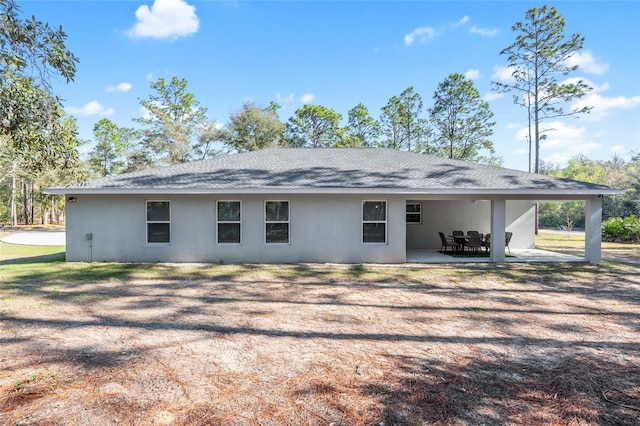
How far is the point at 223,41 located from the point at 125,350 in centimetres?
1610

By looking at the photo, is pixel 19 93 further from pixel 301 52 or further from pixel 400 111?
pixel 400 111

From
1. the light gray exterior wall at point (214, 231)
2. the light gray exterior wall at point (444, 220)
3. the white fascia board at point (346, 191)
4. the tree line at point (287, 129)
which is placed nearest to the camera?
the white fascia board at point (346, 191)

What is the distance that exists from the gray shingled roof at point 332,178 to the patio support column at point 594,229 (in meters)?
0.58

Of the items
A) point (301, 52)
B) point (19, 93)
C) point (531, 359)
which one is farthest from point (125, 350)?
point (301, 52)

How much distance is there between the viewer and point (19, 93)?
532 centimetres

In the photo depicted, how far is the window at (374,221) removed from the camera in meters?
11.0

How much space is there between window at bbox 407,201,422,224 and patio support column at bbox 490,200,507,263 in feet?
15.1

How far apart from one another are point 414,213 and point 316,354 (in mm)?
12559

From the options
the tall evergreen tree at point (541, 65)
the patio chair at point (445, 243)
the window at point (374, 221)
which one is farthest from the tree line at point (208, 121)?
the patio chair at point (445, 243)

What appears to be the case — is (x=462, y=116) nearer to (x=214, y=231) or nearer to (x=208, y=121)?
(x=208, y=121)

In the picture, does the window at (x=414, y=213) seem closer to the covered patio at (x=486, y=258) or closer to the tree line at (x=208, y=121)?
the covered patio at (x=486, y=258)

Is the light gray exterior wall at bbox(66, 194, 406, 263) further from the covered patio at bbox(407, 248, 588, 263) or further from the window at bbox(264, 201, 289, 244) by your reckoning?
the covered patio at bbox(407, 248, 588, 263)

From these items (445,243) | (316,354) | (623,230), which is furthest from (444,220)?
(316,354)

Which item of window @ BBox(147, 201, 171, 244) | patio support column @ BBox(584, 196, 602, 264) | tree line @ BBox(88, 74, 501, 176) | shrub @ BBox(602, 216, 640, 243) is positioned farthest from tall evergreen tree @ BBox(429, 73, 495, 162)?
window @ BBox(147, 201, 171, 244)
